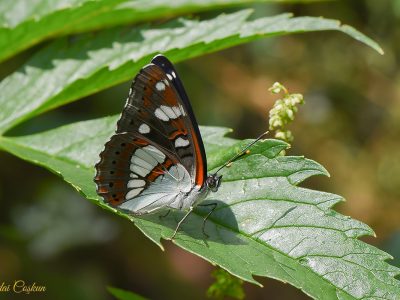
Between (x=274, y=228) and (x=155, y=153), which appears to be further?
(x=155, y=153)

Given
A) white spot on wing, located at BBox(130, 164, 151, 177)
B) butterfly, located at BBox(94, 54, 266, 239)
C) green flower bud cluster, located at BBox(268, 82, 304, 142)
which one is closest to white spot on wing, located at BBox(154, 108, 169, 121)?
butterfly, located at BBox(94, 54, 266, 239)

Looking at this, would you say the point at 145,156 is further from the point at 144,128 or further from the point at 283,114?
the point at 283,114

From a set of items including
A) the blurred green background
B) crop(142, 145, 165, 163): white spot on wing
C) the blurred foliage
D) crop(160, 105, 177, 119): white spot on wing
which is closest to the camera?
the blurred foliage

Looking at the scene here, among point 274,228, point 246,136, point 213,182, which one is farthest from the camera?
point 246,136

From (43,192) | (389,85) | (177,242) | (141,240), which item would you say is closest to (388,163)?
(389,85)

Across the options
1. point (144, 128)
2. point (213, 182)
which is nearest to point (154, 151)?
point (144, 128)

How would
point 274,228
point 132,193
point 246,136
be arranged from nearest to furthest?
point 274,228, point 132,193, point 246,136

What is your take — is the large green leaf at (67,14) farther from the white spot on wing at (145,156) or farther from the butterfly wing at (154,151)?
the white spot on wing at (145,156)

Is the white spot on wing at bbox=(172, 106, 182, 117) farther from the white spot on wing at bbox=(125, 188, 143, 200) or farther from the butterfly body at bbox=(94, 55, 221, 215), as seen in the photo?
the white spot on wing at bbox=(125, 188, 143, 200)
